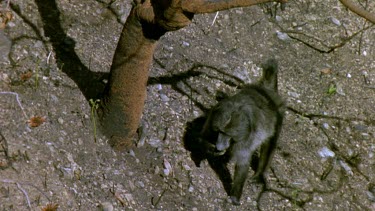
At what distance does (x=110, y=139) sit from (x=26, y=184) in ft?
3.39

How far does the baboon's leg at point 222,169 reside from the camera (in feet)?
20.5

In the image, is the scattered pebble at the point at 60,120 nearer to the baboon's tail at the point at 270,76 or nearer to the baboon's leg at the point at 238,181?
the baboon's leg at the point at 238,181

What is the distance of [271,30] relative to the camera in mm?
8188

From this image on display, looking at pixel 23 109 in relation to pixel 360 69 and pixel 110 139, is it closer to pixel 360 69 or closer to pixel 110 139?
pixel 110 139

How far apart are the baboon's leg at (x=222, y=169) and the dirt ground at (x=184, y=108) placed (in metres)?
0.08

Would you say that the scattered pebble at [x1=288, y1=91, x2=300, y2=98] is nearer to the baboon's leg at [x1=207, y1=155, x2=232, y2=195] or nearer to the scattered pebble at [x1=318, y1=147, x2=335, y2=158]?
the scattered pebble at [x1=318, y1=147, x2=335, y2=158]

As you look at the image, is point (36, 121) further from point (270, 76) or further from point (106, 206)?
point (270, 76)

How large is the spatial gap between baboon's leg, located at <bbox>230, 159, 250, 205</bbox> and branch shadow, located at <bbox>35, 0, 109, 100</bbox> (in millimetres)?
1503

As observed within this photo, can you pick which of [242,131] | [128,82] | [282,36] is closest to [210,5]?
[128,82]

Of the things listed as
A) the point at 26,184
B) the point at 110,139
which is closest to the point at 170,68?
the point at 110,139

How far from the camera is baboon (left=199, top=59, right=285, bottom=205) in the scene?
5.89 meters

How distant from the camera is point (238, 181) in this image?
6.07 meters

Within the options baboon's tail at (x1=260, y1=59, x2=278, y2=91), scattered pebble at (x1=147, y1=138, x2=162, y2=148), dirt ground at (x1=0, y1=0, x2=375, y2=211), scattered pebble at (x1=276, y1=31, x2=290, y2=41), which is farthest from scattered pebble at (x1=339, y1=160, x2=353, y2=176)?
scattered pebble at (x1=147, y1=138, x2=162, y2=148)

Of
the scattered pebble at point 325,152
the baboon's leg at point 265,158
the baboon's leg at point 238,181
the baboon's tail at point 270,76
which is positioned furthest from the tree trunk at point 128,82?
the scattered pebble at point 325,152
